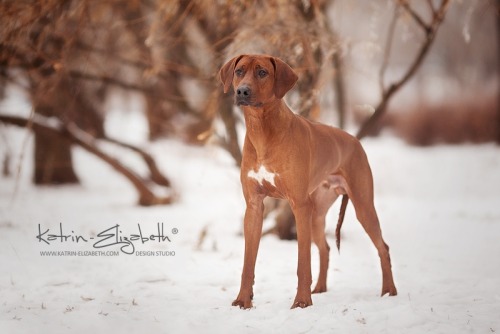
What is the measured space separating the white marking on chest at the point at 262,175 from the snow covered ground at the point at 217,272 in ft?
2.92

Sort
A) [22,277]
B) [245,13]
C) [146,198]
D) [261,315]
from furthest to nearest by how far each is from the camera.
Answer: [146,198]
[245,13]
[22,277]
[261,315]

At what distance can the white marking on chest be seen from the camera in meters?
3.41

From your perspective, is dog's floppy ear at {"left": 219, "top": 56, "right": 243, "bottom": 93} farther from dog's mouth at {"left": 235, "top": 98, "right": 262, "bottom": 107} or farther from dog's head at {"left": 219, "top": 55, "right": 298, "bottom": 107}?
dog's mouth at {"left": 235, "top": 98, "right": 262, "bottom": 107}

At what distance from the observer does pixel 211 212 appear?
28.9 ft

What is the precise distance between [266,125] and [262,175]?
340 millimetres

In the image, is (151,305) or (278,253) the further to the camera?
(278,253)

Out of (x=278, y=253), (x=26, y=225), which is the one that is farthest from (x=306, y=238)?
(x=26, y=225)

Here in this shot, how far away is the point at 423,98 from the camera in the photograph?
19.6m

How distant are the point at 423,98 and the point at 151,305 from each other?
1798 cm

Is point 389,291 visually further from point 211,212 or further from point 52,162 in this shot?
point 52,162

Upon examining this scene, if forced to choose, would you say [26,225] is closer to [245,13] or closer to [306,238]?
[245,13]

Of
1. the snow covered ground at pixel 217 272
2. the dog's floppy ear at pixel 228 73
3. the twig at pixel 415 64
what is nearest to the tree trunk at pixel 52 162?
the snow covered ground at pixel 217 272

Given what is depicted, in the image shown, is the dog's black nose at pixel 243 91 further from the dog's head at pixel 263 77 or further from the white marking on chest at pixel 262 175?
the white marking on chest at pixel 262 175

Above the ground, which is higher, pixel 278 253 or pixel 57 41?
pixel 57 41
